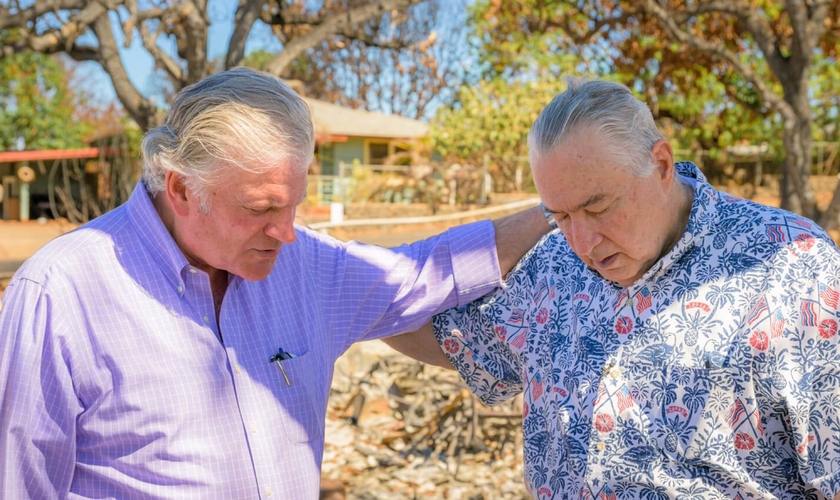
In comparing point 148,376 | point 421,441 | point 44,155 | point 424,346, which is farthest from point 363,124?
point 148,376

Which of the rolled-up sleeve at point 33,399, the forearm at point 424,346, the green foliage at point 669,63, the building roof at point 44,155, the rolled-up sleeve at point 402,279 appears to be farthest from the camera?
the building roof at point 44,155

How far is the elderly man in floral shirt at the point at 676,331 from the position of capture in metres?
1.82

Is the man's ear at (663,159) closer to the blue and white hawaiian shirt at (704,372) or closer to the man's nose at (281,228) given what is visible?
the blue and white hawaiian shirt at (704,372)

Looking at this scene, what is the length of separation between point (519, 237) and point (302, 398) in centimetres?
81

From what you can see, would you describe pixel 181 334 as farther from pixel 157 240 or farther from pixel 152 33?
pixel 152 33

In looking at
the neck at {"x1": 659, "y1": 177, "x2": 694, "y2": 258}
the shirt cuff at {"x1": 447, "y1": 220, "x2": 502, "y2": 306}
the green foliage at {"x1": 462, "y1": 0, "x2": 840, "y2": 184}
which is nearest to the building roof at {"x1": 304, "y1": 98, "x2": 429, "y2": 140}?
the green foliage at {"x1": 462, "y1": 0, "x2": 840, "y2": 184}

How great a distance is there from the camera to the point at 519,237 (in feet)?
8.51

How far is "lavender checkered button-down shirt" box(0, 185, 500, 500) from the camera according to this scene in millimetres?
1938

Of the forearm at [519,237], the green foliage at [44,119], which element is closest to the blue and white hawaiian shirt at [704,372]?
the forearm at [519,237]

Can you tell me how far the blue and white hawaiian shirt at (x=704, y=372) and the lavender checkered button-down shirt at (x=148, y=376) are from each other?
0.65 m

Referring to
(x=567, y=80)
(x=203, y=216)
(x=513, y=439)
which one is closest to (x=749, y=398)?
(x=567, y=80)

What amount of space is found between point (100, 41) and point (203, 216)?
837 cm

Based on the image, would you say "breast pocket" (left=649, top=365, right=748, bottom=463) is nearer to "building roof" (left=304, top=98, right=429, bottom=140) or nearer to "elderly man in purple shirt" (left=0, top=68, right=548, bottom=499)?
"elderly man in purple shirt" (left=0, top=68, right=548, bottom=499)

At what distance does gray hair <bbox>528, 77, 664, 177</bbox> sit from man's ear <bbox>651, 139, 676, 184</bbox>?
1 centimetres
